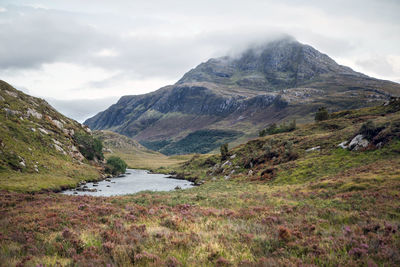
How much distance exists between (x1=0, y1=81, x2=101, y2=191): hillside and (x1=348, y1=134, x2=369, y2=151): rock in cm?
6435

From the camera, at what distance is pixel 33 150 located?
197ft

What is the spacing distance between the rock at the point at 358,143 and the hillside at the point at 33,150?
64349 millimetres

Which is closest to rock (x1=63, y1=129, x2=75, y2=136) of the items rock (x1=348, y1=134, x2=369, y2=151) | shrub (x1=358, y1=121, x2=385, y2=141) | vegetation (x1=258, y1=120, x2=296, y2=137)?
vegetation (x1=258, y1=120, x2=296, y2=137)

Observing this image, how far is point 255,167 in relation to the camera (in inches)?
2333

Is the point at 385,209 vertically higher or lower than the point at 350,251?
lower

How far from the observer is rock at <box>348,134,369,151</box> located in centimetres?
3997

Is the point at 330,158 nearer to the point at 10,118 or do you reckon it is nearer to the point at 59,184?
the point at 59,184

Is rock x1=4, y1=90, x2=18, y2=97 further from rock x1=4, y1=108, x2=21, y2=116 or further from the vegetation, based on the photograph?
the vegetation

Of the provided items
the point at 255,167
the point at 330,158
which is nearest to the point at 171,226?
the point at 330,158

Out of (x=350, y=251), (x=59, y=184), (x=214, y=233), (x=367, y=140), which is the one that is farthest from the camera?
(x=59, y=184)

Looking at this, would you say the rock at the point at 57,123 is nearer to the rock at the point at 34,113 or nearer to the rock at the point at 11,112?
the rock at the point at 34,113

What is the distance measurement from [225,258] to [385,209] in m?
11.9

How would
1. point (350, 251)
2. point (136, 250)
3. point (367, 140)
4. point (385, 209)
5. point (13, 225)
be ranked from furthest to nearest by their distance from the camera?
1. point (367, 140)
2. point (385, 209)
3. point (13, 225)
4. point (136, 250)
5. point (350, 251)

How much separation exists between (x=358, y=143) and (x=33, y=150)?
81.0 m
